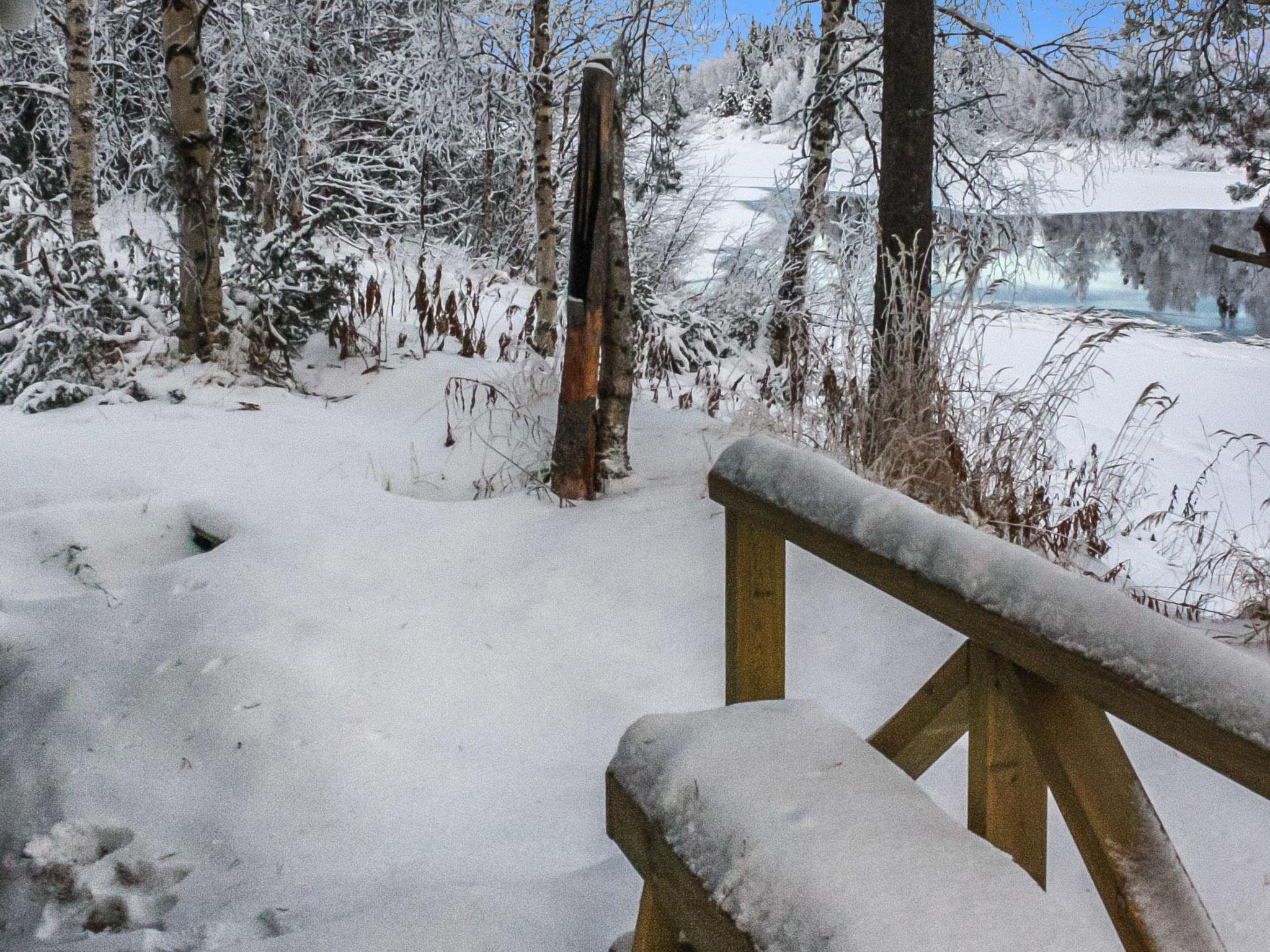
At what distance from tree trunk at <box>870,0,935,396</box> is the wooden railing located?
2.59 metres

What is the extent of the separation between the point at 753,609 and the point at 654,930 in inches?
21.2

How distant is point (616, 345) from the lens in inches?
158

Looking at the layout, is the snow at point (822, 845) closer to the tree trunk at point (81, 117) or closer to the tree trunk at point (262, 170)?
the tree trunk at point (81, 117)

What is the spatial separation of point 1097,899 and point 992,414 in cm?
210

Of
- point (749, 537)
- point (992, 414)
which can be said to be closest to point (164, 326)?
point (992, 414)

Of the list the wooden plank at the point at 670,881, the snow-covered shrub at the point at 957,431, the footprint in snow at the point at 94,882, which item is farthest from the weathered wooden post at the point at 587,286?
the wooden plank at the point at 670,881

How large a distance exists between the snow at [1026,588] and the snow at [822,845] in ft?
1.08

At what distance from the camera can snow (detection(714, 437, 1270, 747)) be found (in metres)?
1.01

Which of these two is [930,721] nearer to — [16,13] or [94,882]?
[16,13]

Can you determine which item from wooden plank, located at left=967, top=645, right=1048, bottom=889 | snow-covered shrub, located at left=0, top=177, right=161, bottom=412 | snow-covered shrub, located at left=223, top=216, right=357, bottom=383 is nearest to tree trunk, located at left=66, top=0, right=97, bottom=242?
snow-covered shrub, located at left=0, top=177, right=161, bottom=412

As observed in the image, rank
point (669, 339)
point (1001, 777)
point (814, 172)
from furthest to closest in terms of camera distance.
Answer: point (669, 339) < point (814, 172) < point (1001, 777)

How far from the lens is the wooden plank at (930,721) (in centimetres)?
147

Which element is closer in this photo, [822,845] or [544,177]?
[822,845]

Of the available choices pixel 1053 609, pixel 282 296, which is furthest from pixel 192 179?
pixel 1053 609
